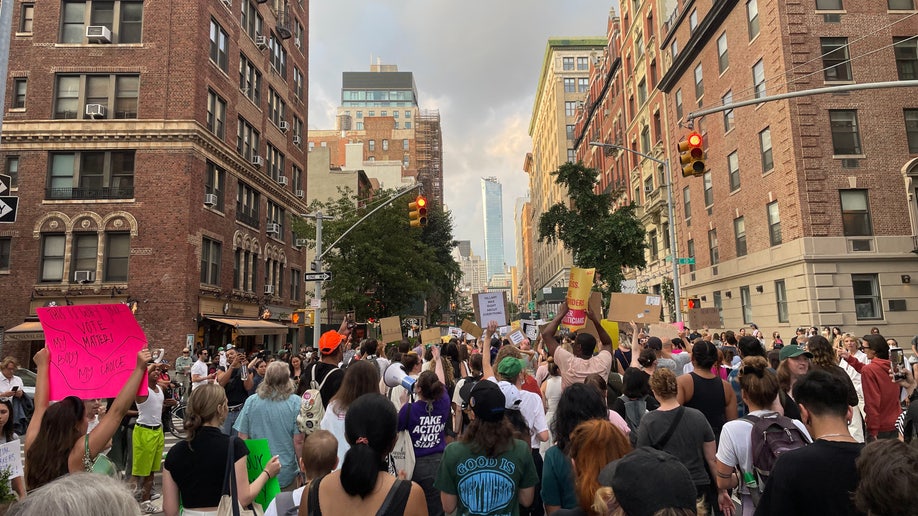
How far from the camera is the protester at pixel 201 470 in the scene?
4066mm

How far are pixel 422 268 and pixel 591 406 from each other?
31384 mm

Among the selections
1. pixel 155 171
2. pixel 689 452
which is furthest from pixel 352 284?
pixel 689 452

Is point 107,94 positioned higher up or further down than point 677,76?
further down

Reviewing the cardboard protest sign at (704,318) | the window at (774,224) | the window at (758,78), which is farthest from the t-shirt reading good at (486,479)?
the window at (758,78)

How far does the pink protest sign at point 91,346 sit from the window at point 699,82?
110 feet

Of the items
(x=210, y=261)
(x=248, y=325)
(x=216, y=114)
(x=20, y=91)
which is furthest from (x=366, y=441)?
(x=20, y=91)

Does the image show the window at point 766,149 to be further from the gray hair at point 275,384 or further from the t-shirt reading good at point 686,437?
the gray hair at point 275,384

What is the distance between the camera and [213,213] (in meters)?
28.8

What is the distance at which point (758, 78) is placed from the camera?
2553cm

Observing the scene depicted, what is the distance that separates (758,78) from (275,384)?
26.8m

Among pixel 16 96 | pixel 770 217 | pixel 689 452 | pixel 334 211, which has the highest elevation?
pixel 16 96

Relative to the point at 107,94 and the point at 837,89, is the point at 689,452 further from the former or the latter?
the point at 107,94

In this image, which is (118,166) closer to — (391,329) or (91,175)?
(91,175)

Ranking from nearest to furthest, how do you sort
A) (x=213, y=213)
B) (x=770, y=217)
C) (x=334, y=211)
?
(x=770, y=217) → (x=213, y=213) → (x=334, y=211)
